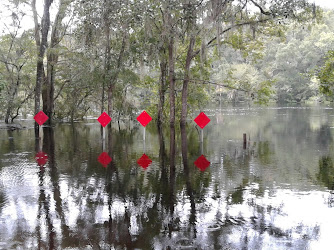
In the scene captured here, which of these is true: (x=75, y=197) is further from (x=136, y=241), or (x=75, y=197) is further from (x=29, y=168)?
(x=29, y=168)

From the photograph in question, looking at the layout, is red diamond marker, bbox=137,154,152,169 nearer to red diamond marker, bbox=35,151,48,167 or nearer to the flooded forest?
the flooded forest

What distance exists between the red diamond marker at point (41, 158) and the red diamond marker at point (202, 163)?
16.4 ft

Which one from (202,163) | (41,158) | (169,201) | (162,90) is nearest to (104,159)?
(41,158)

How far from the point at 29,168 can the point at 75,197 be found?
166 inches

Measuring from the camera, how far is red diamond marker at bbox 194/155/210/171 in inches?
495

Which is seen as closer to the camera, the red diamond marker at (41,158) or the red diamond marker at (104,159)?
the red diamond marker at (104,159)

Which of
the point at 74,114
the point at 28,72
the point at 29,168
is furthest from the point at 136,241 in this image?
the point at 74,114

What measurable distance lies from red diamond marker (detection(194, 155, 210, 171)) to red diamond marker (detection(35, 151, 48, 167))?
4.99 m

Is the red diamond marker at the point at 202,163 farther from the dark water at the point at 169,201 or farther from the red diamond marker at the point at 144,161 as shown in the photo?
the red diamond marker at the point at 144,161

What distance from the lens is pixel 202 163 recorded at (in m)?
13.3

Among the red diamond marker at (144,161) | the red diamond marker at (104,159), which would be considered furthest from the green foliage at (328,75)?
the red diamond marker at (104,159)

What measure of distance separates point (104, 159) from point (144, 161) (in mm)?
1493

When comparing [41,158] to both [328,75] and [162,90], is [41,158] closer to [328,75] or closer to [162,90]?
[328,75]

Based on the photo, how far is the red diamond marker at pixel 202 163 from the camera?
12.6 metres
